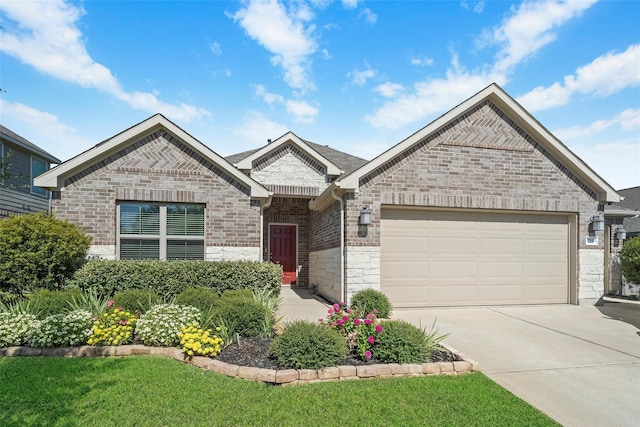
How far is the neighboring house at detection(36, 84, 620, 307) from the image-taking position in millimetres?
9062

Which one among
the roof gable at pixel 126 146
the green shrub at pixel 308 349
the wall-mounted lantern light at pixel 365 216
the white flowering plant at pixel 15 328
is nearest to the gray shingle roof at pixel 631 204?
the wall-mounted lantern light at pixel 365 216

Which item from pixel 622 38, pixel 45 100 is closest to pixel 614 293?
pixel 622 38

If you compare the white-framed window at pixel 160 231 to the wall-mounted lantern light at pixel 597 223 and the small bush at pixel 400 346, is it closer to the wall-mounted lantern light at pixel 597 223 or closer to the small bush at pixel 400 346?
the small bush at pixel 400 346

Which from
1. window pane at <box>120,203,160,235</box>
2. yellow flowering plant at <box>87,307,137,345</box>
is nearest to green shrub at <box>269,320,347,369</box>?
yellow flowering plant at <box>87,307,137,345</box>

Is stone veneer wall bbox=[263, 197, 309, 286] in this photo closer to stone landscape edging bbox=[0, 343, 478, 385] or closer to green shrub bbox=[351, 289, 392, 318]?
green shrub bbox=[351, 289, 392, 318]

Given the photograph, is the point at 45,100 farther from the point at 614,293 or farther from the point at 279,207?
the point at 614,293

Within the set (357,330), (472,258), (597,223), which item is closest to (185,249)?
(357,330)

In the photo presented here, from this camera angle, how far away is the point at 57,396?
150 inches

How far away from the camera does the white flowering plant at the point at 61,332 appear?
17.0ft

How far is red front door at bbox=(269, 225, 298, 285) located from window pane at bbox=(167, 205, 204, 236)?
16.5 feet

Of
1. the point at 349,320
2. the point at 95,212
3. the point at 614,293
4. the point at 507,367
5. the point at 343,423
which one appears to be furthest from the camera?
the point at 614,293

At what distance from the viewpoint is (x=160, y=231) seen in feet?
30.7

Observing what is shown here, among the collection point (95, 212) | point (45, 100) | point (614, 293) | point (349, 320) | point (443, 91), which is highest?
point (443, 91)

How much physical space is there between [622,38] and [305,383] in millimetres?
10363
